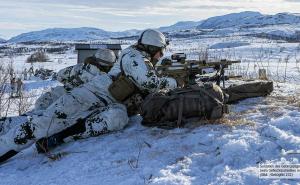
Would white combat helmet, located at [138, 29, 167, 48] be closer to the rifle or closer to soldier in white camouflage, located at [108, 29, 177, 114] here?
soldier in white camouflage, located at [108, 29, 177, 114]

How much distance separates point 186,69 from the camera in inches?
240

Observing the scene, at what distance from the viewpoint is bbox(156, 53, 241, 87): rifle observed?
20.0 ft

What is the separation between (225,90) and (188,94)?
3.35 feet

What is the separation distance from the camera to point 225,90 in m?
5.88

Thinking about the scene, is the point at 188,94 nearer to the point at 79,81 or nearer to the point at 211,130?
the point at 211,130

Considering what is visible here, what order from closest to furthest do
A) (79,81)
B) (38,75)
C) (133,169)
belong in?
1. (133,169)
2. (79,81)
3. (38,75)

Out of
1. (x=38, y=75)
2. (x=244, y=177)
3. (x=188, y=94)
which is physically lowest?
(x=38, y=75)

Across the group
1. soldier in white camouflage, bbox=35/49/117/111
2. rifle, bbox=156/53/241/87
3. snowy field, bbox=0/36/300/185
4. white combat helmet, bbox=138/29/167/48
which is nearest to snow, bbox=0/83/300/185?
snowy field, bbox=0/36/300/185

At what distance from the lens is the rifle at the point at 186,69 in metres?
6.09

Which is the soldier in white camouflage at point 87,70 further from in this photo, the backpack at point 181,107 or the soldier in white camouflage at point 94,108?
the backpack at point 181,107

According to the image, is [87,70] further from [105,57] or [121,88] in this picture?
[121,88]

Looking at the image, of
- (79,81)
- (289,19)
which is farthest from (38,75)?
(289,19)

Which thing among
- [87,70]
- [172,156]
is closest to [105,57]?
[87,70]

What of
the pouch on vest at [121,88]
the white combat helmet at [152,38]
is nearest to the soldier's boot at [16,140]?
the pouch on vest at [121,88]
